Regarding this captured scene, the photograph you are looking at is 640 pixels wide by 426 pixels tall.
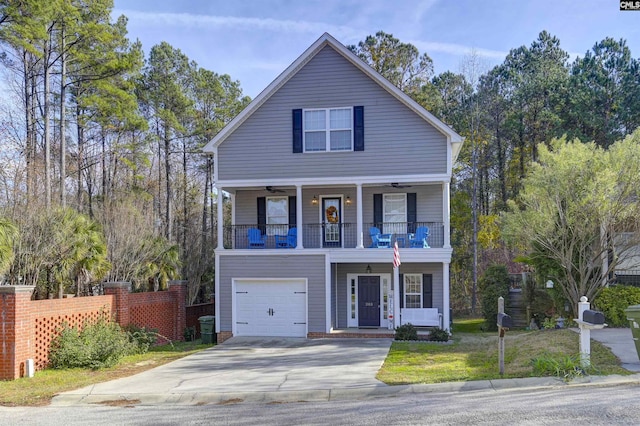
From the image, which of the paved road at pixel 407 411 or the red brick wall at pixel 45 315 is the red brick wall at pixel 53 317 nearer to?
the red brick wall at pixel 45 315

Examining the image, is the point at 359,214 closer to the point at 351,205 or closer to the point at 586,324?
the point at 351,205

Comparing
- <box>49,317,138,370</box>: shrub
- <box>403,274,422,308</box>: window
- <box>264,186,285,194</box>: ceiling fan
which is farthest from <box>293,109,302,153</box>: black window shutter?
<box>49,317,138,370</box>: shrub

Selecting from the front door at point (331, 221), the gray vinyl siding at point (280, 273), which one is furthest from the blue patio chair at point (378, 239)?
the gray vinyl siding at point (280, 273)

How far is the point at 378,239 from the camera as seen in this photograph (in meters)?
18.0

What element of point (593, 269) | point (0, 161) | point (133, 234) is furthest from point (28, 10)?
point (593, 269)

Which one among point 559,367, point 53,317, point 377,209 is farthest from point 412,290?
point 53,317

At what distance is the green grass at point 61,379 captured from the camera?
9867 mm

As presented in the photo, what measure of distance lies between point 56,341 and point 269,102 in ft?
34.4

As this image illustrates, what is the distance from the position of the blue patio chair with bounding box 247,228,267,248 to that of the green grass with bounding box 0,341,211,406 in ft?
16.3

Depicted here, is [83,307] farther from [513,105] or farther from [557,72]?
[557,72]

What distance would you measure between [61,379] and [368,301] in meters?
10.8

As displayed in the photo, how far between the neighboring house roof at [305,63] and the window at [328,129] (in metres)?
1.47

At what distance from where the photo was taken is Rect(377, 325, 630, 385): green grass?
9812 mm

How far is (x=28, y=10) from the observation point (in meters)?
19.2
